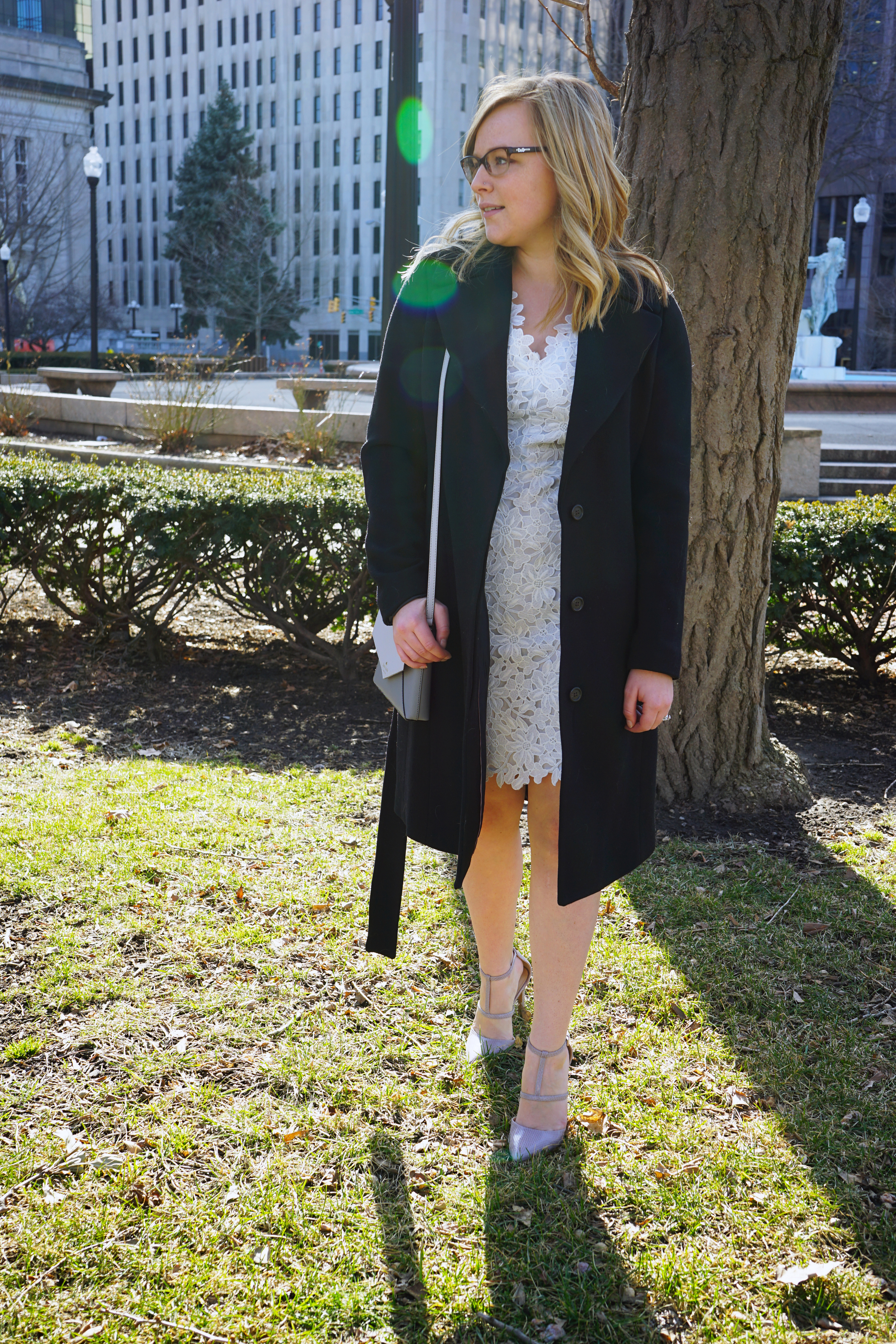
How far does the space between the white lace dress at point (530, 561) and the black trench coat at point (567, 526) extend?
0.13 feet

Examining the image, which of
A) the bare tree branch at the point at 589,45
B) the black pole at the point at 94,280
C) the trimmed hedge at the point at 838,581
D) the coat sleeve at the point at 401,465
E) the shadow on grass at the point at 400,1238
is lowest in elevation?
the shadow on grass at the point at 400,1238

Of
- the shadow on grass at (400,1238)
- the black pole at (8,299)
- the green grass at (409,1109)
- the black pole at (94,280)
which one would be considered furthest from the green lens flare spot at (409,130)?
the black pole at (8,299)

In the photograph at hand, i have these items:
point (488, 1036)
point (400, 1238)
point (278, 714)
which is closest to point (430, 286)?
point (488, 1036)

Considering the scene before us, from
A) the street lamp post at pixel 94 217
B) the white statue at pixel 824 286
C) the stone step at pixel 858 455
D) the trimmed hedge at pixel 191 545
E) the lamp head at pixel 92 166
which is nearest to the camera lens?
the trimmed hedge at pixel 191 545

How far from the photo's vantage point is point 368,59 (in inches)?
2562

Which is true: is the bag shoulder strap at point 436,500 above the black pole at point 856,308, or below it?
below

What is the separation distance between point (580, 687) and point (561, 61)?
176 feet

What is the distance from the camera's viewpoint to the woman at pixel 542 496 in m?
2.06

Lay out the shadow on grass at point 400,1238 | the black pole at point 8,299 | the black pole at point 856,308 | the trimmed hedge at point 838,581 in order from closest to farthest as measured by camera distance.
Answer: the shadow on grass at point 400,1238 → the trimmed hedge at point 838,581 → the black pole at point 8,299 → the black pole at point 856,308

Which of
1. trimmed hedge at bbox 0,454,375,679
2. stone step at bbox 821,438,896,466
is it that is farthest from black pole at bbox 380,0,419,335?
stone step at bbox 821,438,896,466

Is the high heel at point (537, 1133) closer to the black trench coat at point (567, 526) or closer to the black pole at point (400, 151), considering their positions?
the black trench coat at point (567, 526)

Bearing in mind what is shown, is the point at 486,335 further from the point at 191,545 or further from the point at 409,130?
the point at 409,130

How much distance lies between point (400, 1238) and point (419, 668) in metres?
1.13

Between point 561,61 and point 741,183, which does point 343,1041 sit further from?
point 561,61
